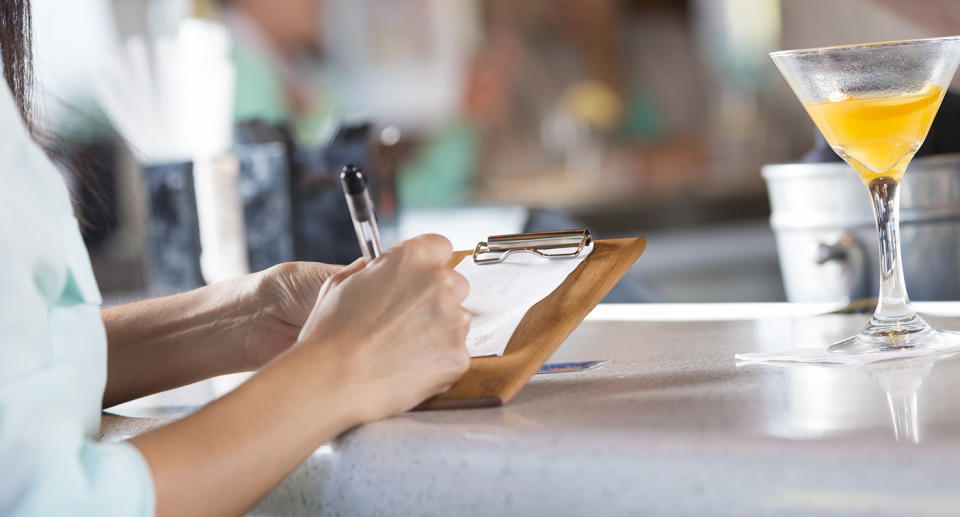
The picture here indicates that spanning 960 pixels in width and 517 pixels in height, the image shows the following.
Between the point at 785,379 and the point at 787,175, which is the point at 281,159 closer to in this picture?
the point at 787,175

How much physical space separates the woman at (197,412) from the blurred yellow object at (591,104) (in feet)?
15.6

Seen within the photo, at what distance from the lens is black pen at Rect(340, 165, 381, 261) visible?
1.96 ft

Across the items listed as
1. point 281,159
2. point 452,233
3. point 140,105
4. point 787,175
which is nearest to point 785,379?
point 787,175

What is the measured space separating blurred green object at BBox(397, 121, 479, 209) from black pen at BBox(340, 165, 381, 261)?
13.4 feet

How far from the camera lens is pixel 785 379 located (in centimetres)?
58

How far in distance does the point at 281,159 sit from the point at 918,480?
130 centimetres

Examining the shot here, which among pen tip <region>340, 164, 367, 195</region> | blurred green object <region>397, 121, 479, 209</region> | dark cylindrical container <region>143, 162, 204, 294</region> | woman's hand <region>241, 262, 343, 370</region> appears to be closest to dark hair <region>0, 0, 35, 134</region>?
woman's hand <region>241, 262, 343, 370</region>

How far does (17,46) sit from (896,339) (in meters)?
0.70

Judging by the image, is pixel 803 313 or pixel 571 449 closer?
pixel 571 449

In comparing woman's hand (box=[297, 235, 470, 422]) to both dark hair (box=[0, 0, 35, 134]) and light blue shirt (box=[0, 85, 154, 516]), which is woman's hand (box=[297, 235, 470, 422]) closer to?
light blue shirt (box=[0, 85, 154, 516])

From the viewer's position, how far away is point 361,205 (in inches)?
23.5

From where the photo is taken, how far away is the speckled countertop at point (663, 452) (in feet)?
1.35

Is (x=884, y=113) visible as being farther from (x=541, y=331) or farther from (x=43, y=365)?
(x=43, y=365)

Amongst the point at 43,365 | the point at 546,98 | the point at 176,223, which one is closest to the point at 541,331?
the point at 43,365
